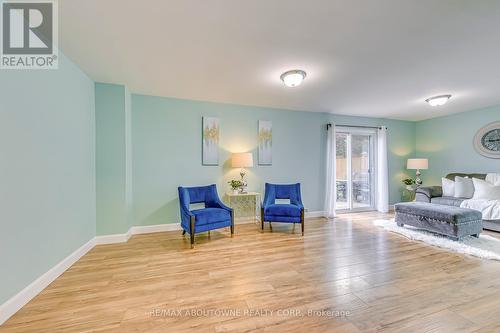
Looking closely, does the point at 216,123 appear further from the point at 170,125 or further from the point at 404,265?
the point at 404,265

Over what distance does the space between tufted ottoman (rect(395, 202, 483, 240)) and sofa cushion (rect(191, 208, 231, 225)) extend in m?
3.35

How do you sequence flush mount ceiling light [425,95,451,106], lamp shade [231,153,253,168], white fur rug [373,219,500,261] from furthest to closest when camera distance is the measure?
lamp shade [231,153,253,168] → flush mount ceiling light [425,95,451,106] → white fur rug [373,219,500,261]

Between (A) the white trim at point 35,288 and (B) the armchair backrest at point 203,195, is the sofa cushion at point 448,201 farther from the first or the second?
(A) the white trim at point 35,288

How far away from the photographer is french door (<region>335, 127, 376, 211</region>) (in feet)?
18.4

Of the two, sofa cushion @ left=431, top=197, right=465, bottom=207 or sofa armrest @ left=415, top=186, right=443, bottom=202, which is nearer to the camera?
sofa cushion @ left=431, top=197, right=465, bottom=207

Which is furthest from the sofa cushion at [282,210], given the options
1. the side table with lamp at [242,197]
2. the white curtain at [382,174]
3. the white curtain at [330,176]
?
the white curtain at [382,174]

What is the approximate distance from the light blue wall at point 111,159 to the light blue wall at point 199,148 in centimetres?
46

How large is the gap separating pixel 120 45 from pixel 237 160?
248 centimetres

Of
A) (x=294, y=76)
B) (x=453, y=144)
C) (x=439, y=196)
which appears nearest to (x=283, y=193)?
(x=294, y=76)

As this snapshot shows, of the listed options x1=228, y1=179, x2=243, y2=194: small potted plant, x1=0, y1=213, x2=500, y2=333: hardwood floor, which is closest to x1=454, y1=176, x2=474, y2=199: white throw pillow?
x1=0, y1=213, x2=500, y2=333: hardwood floor

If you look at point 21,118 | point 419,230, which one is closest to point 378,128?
point 419,230

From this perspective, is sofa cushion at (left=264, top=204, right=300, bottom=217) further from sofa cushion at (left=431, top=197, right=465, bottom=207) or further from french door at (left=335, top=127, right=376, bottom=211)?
sofa cushion at (left=431, top=197, right=465, bottom=207)

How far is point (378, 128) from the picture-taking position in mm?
5699

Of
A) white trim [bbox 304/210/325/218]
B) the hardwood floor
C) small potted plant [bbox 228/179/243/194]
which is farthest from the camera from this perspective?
white trim [bbox 304/210/325/218]
